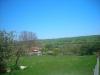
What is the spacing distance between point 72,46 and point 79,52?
17 centimetres

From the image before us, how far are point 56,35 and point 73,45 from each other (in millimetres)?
387

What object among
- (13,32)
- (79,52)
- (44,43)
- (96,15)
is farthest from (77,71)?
(13,32)

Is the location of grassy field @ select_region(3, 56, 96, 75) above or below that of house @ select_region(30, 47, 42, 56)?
below

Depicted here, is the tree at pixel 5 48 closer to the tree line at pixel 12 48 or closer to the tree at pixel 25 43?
the tree line at pixel 12 48

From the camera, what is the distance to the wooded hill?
3.69 meters

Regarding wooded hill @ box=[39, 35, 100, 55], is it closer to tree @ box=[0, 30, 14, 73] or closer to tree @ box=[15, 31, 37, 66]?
tree @ box=[15, 31, 37, 66]

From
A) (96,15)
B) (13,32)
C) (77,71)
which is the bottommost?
(77,71)

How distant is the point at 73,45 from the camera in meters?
3.86

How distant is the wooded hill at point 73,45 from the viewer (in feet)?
12.1

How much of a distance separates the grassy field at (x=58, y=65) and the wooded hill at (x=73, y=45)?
11 cm

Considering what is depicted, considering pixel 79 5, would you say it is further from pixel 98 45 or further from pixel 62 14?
pixel 98 45

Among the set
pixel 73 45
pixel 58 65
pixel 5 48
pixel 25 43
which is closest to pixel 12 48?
pixel 5 48

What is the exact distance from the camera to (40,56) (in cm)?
401

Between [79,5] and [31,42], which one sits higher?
[79,5]
